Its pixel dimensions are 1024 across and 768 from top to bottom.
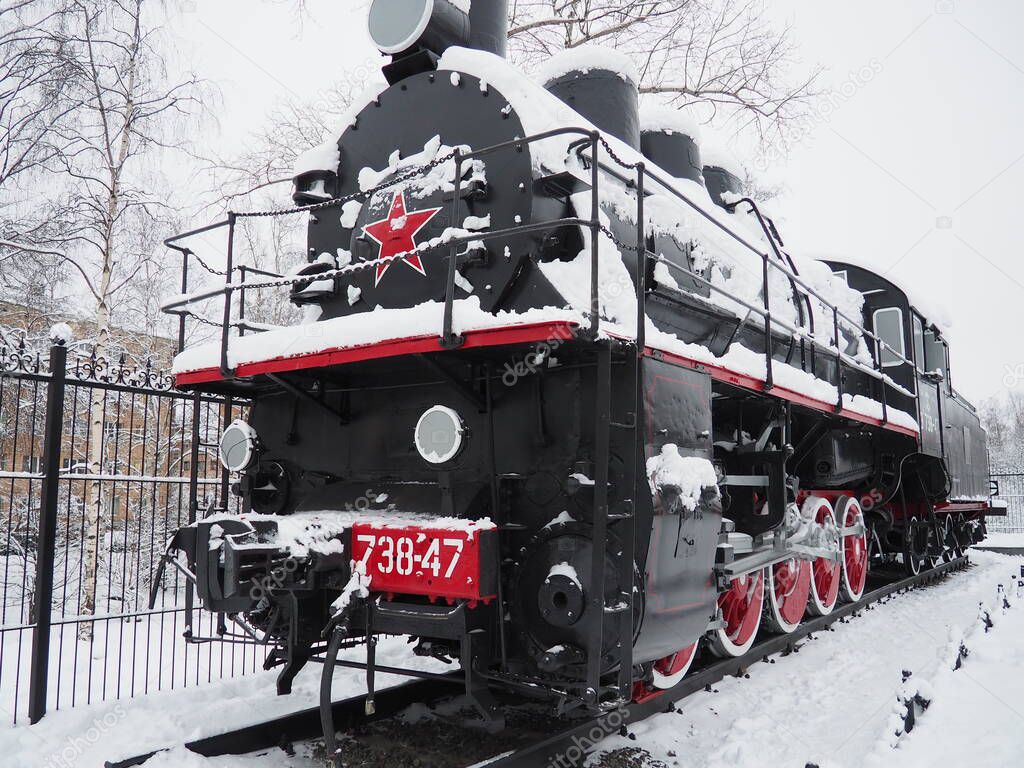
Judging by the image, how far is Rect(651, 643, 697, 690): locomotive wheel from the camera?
448 centimetres

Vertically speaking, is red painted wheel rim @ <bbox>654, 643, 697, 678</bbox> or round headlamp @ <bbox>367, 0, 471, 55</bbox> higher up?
round headlamp @ <bbox>367, 0, 471, 55</bbox>

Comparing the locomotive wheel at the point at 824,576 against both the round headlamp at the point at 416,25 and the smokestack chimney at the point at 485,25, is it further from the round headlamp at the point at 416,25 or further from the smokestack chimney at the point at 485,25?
the round headlamp at the point at 416,25

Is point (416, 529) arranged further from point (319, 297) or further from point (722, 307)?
point (722, 307)

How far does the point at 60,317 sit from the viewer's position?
12898mm

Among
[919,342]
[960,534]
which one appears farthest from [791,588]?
[960,534]

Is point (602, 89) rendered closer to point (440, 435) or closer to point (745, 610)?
point (440, 435)

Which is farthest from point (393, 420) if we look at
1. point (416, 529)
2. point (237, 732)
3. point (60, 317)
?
point (60, 317)

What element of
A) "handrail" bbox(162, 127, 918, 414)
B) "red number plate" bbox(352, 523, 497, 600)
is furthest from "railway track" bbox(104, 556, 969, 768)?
"handrail" bbox(162, 127, 918, 414)

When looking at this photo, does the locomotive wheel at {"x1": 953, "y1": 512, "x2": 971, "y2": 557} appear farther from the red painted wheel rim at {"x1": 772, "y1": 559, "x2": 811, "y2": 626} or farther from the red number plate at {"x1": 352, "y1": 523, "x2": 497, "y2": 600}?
the red number plate at {"x1": 352, "y1": 523, "x2": 497, "y2": 600}

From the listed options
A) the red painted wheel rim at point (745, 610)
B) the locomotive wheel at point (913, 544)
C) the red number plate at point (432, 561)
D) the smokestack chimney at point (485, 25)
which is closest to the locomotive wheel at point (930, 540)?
the locomotive wheel at point (913, 544)

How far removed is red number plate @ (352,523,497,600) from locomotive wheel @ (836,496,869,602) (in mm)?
5266

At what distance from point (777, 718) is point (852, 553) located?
396 centimetres

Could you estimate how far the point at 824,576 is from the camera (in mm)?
7246

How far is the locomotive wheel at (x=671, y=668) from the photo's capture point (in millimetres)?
4480
